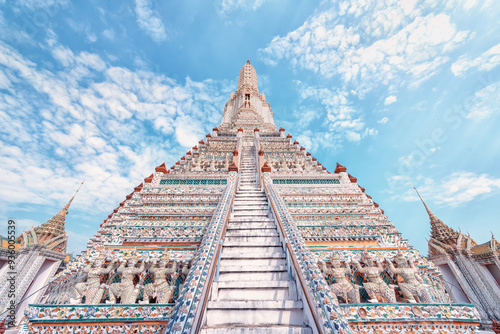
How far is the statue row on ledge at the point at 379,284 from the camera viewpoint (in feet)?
12.2

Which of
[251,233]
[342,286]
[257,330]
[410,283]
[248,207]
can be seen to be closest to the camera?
→ [257,330]

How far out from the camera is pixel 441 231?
507 inches

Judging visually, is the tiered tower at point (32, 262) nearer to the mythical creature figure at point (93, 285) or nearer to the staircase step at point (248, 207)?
the mythical creature figure at point (93, 285)

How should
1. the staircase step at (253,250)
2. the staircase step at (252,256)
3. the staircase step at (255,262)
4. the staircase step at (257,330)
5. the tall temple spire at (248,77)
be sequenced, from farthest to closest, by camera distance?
the tall temple spire at (248,77) < the staircase step at (253,250) < the staircase step at (252,256) < the staircase step at (255,262) < the staircase step at (257,330)

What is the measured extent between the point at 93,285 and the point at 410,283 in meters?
6.18

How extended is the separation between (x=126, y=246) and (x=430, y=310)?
6.48 m

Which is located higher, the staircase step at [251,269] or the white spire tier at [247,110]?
the white spire tier at [247,110]

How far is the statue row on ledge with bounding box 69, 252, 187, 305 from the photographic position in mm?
3676

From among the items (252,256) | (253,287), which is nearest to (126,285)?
(253,287)

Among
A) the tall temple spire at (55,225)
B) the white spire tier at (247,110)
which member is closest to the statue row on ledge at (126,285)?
the tall temple spire at (55,225)

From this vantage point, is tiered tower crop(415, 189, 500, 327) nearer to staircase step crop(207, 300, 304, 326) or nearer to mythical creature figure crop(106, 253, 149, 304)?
staircase step crop(207, 300, 304, 326)

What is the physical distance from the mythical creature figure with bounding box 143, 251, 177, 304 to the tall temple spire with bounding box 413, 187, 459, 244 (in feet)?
52.6

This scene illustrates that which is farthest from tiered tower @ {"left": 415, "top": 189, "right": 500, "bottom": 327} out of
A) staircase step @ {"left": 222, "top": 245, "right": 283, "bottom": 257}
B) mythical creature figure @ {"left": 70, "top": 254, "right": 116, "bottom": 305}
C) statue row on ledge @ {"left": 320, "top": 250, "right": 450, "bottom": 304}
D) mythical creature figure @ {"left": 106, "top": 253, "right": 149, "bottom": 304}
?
mythical creature figure @ {"left": 70, "top": 254, "right": 116, "bottom": 305}

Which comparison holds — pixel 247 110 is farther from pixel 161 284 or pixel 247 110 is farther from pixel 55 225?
pixel 161 284
